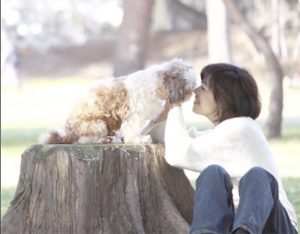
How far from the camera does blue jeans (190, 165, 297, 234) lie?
4.31m

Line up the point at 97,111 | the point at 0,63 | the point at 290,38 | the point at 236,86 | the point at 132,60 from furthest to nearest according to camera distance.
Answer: the point at 290,38 → the point at 0,63 → the point at 132,60 → the point at 97,111 → the point at 236,86

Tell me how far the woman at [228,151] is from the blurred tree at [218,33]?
16.0 m

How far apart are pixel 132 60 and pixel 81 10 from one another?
716 inches

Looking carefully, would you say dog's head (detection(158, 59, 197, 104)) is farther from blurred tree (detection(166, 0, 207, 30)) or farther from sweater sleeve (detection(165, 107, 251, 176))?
blurred tree (detection(166, 0, 207, 30))

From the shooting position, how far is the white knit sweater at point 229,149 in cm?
469

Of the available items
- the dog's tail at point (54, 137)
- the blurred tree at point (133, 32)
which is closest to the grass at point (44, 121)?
the dog's tail at point (54, 137)

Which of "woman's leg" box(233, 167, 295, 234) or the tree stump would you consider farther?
the tree stump

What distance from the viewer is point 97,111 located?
540cm

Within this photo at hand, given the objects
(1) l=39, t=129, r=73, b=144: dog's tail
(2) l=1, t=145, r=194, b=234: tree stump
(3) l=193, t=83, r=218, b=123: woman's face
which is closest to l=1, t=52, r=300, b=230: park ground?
(1) l=39, t=129, r=73, b=144: dog's tail

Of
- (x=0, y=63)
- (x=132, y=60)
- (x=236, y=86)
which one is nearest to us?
(x=236, y=86)

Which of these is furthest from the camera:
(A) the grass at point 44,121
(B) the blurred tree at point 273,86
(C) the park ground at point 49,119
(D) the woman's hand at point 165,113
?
(B) the blurred tree at point 273,86

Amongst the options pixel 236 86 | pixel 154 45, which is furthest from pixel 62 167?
pixel 154 45

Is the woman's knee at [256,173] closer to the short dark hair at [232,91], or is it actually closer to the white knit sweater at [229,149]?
the white knit sweater at [229,149]

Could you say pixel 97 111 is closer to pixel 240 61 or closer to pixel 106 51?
pixel 240 61
